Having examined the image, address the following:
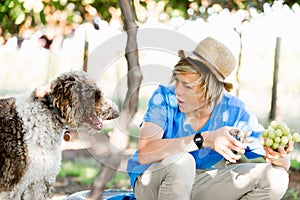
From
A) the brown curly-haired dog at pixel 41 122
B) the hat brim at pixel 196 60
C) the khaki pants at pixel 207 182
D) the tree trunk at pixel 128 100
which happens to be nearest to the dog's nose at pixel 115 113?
the brown curly-haired dog at pixel 41 122

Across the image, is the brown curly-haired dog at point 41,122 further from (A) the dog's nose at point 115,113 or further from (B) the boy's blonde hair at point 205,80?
(B) the boy's blonde hair at point 205,80

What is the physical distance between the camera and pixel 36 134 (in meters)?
2.58

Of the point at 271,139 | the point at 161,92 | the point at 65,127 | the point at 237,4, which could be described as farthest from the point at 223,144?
the point at 237,4

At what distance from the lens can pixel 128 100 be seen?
3059 mm

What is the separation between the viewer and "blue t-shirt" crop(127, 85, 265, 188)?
8.42ft

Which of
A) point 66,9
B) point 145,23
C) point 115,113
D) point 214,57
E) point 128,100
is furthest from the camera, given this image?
point 66,9

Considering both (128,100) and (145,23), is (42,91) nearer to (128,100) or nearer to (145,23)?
(128,100)

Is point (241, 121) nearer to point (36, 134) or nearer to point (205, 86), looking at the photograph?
point (205, 86)

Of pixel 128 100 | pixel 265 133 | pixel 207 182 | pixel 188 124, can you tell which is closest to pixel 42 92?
pixel 128 100

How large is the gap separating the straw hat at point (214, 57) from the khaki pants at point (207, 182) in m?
0.45

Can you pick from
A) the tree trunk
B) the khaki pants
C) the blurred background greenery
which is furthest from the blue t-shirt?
the blurred background greenery

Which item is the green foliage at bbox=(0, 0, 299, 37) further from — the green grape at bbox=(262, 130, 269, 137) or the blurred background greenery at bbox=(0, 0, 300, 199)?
the green grape at bbox=(262, 130, 269, 137)

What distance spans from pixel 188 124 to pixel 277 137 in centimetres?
45

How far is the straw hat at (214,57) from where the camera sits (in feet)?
8.31
